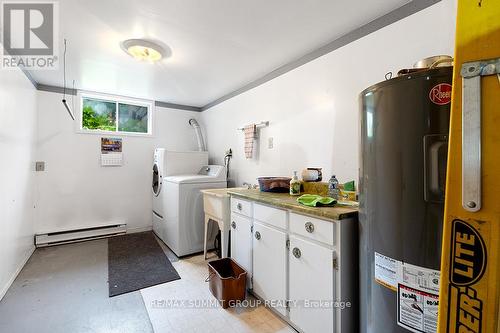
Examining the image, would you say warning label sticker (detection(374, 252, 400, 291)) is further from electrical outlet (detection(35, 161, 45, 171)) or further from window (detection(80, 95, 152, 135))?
electrical outlet (detection(35, 161, 45, 171))

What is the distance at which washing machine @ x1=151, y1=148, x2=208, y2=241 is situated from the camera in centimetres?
339

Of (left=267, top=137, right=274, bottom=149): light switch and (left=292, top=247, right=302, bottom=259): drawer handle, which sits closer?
(left=292, top=247, right=302, bottom=259): drawer handle

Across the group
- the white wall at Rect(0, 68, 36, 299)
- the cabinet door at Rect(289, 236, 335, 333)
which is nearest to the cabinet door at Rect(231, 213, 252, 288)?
the cabinet door at Rect(289, 236, 335, 333)

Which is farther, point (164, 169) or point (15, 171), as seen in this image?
point (164, 169)

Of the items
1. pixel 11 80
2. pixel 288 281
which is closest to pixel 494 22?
pixel 288 281

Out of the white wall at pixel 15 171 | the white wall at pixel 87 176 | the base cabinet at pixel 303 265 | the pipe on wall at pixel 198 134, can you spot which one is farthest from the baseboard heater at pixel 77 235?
the base cabinet at pixel 303 265

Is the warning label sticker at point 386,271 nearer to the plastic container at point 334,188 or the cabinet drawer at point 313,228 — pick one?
the cabinet drawer at point 313,228

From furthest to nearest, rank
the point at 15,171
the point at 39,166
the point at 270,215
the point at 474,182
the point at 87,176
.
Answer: the point at 87,176, the point at 39,166, the point at 15,171, the point at 270,215, the point at 474,182

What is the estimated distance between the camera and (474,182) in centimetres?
69

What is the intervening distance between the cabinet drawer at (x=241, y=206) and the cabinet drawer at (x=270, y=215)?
8 centimetres

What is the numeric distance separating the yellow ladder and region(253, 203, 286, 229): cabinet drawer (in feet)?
3.29

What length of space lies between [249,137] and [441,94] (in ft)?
7.23

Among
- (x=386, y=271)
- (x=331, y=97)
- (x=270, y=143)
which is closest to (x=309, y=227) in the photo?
(x=386, y=271)

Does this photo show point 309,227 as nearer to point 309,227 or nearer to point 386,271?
point 309,227
